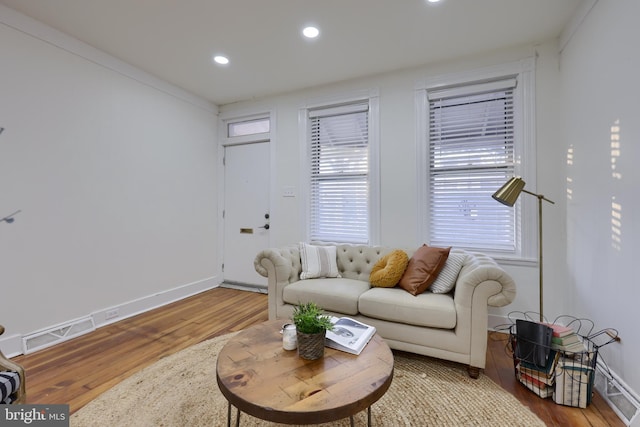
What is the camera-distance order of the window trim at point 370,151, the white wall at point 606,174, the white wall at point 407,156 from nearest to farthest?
1. the white wall at point 606,174
2. the white wall at point 407,156
3. the window trim at point 370,151

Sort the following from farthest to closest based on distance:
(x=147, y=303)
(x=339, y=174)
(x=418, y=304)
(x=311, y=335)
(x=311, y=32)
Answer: (x=339, y=174)
(x=147, y=303)
(x=311, y=32)
(x=418, y=304)
(x=311, y=335)

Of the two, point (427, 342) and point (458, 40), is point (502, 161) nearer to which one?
point (458, 40)

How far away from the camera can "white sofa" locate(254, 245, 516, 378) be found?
1.93 m

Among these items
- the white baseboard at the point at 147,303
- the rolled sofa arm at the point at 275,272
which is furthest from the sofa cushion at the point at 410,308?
the white baseboard at the point at 147,303

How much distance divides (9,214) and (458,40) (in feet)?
13.5

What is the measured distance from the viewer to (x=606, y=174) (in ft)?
6.19

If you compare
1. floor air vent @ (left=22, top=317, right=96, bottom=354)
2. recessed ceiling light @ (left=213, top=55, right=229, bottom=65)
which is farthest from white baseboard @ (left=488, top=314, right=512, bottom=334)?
floor air vent @ (left=22, top=317, right=96, bottom=354)

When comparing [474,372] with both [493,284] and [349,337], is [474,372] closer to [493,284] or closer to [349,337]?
[493,284]

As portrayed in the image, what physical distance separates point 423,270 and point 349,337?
3.51 ft

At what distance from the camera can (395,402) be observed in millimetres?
1712

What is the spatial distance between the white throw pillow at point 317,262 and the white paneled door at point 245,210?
121 centimetres

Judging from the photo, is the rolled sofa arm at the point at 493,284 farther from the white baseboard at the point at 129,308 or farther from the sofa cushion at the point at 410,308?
the white baseboard at the point at 129,308

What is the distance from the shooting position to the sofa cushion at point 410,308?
79.5 inches
